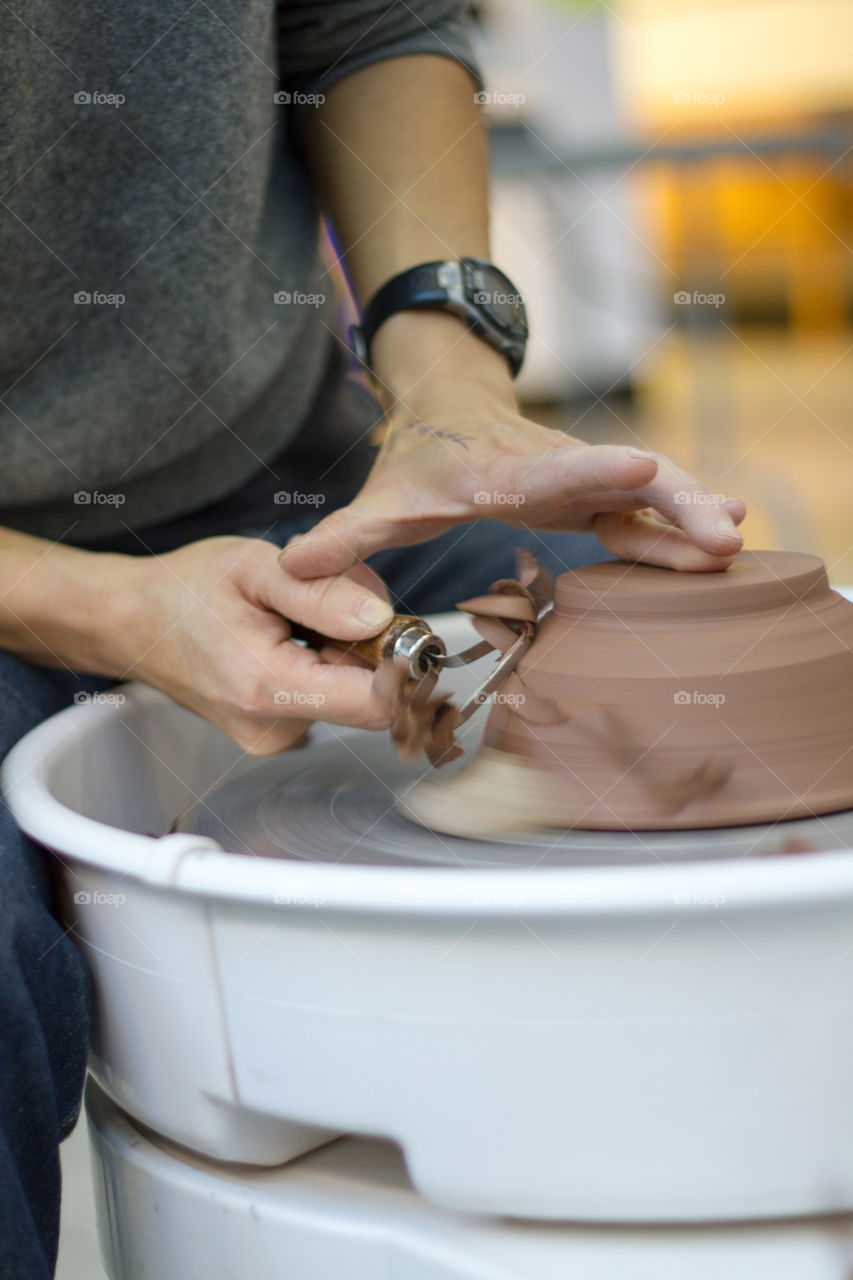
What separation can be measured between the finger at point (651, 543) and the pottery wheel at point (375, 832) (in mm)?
165

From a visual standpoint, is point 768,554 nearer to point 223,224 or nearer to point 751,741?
point 751,741

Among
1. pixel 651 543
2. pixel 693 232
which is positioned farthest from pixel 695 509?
pixel 693 232

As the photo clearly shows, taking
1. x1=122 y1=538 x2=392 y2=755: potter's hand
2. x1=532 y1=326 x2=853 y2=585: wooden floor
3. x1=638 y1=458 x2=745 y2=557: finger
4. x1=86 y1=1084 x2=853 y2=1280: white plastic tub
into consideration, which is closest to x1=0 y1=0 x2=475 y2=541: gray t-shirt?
Answer: x1=122 y1=538 x2=392 y2=755: potter's hand

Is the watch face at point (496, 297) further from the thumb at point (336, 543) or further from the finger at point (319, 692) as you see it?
the finger at point (319, 692)

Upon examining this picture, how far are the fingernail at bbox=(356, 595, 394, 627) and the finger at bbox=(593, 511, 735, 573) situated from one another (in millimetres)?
Answer: 173

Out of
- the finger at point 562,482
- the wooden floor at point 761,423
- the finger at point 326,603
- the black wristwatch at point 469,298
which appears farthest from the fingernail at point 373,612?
the wooden floor at point 761,423

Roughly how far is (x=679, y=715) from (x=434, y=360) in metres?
0.41

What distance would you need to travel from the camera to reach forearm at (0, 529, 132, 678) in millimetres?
837

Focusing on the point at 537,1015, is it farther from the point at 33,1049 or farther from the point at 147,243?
the point at 147,243

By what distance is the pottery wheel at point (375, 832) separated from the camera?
A: 64cm

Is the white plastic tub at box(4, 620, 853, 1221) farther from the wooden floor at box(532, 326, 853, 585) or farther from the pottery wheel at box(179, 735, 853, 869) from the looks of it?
the wooden floor at box(532, 326, 853, 585)

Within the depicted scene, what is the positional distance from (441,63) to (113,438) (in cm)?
44

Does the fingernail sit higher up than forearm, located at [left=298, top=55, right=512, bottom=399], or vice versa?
forearm, located at [left=298, top=55, right=512, bottom=399]

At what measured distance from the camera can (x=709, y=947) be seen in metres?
0.52
